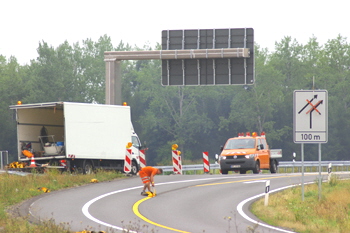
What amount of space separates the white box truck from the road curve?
3.13 metres

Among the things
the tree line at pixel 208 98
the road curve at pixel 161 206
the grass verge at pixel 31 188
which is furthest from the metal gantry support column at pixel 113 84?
the tree line at pixel 208 98

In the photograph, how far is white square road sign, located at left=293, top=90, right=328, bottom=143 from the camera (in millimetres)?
18797

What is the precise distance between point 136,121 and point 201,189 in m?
67.4

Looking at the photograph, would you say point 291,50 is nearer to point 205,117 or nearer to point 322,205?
point 205,117

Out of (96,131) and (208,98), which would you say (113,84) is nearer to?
(96,131)

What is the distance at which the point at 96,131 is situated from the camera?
2958 cm

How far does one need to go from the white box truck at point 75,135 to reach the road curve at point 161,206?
313 centimetres

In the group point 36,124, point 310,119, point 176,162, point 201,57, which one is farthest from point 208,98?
point 310,119

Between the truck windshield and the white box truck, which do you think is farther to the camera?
the truck windshield

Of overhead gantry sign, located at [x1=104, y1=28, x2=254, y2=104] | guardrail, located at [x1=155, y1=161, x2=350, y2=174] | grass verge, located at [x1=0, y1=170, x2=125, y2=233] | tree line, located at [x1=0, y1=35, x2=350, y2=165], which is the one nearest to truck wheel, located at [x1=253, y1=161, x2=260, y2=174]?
overhead gantry sign, located at [x1=104, y1=28, x2=254, y2=104]

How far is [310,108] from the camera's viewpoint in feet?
61.9

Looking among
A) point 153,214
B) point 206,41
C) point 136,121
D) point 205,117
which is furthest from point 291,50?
point 153,214

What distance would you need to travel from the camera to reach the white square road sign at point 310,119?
18.8m

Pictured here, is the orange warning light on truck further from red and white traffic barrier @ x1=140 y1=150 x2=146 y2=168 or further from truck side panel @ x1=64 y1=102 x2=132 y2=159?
truck side panel @ x1=64 y1=102 x2=132 y2=159
